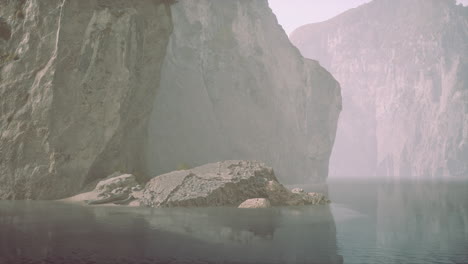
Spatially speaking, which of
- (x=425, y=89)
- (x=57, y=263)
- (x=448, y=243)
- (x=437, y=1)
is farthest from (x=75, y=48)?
(x=437, y=1)

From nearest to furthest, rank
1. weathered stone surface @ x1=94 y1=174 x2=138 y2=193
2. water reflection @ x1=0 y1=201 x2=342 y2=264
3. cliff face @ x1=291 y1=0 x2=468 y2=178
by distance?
water reflection @ x1=0 y1=201 x2=342 y2=264 → weathered stone surface @ x1=94 y1=174 x2=138 y2=193 → cliff face @ x1=291 y1=0 x2=468 y2=178

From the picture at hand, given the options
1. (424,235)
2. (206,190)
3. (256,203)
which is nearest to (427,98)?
(256,203)

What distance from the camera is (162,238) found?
48.8ft

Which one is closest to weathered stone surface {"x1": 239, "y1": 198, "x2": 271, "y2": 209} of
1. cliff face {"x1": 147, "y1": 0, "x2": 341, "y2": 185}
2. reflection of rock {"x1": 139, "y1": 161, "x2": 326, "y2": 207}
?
reflection of rock {"x1": 139, "y1": 161, "x2": 326, "y2": 207}

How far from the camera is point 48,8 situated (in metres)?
34.2

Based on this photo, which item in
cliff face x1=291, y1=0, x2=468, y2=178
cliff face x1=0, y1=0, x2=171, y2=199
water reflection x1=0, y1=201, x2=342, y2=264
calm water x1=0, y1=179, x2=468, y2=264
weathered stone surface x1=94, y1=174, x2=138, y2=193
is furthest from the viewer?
cliff face x1=291, y1=0, x2=468, y2=178

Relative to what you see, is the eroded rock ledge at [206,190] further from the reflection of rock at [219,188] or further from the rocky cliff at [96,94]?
the rocky cliff at [96,94]

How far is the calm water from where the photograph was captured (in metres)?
12.0

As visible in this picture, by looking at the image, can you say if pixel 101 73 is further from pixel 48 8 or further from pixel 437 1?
pixel 437 1

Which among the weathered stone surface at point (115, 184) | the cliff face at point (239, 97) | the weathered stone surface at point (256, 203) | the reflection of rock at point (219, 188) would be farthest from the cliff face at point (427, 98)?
the weathered stone surface at point (115, 184)

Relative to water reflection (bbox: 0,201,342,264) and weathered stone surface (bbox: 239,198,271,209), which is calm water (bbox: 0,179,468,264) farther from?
weathered stone surface (bbox: 239,198,271,209)

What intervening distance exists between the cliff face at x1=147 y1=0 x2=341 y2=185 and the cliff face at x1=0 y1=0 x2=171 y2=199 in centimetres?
1805

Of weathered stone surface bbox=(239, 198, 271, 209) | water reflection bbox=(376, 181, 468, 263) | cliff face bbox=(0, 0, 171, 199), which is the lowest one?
weathered stone surface bbox=(239, 198, 271, 209)

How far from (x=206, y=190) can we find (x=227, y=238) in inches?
589
